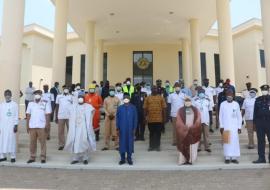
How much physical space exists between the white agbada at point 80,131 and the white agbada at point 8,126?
156cm

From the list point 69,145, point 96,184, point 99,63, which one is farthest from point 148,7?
point 96,184

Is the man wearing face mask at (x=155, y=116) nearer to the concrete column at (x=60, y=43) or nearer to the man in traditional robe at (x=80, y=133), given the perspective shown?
the man in traditional robe at (x=80, y=133)

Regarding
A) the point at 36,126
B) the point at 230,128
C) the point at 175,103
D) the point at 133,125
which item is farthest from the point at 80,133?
the point at 230,128

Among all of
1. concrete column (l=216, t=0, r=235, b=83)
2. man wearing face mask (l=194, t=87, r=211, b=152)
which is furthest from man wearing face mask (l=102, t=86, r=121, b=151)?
concrete column (l=216, t=0, r=235, b=83)

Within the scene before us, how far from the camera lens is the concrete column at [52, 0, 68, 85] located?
1388cm

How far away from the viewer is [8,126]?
26.3ft

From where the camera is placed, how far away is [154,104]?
27.8 ft

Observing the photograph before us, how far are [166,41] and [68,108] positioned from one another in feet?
51.3

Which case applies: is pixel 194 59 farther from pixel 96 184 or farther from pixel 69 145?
pixel 96 184

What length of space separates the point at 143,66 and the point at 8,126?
1716cm

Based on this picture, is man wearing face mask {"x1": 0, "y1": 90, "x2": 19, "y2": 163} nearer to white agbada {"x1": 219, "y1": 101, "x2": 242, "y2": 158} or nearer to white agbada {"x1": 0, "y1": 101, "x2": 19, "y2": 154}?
white agbada {"x1": 0, "y1": 101, "x2": 19, "y2": 154}

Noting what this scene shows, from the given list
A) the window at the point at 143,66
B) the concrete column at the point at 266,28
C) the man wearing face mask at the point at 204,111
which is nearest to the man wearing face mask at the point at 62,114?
the man wearing face mask at the point at 204,111

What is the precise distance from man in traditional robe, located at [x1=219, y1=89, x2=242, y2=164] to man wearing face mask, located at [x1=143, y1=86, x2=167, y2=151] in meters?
1.68

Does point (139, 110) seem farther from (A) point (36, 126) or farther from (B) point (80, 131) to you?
(A) point (36, 126)
